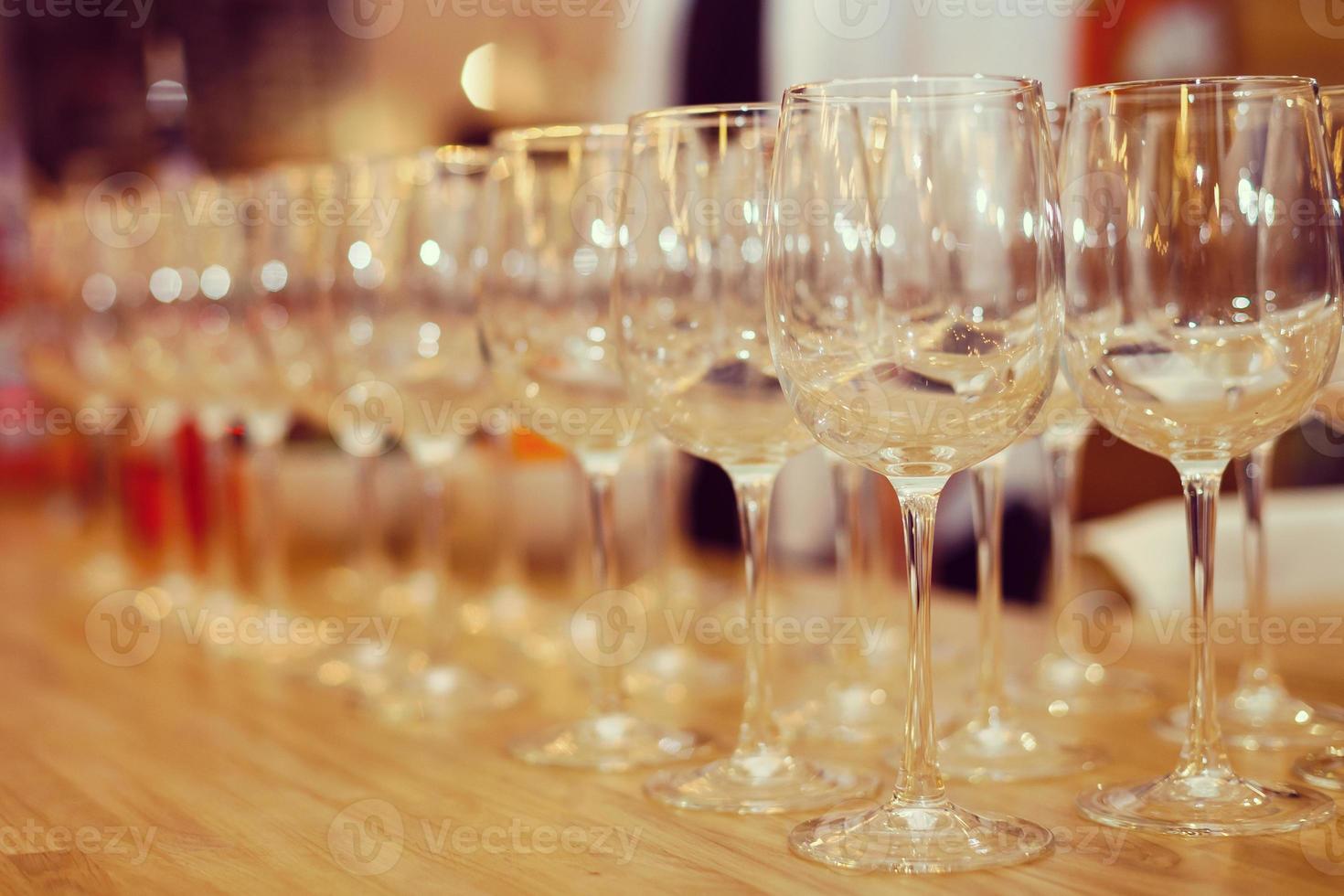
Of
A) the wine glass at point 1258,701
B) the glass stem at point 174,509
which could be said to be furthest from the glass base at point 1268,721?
the glass stem at point 174,509

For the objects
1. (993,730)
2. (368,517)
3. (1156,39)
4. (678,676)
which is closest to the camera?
(993,730)

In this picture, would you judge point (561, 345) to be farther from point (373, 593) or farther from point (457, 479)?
point (457, 479)

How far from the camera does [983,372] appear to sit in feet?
2.04

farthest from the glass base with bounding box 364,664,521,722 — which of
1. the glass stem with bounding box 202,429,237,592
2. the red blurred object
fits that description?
the red blurred object

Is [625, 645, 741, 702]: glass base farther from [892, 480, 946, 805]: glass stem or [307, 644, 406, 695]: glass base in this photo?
[892, 480, 946, 805]: glass stem

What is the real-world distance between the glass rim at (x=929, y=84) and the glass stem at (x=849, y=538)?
44 cm

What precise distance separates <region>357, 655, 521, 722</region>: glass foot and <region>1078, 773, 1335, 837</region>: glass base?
0.41 metres

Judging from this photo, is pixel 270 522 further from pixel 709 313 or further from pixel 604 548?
pixel 709 313

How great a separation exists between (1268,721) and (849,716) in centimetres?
23

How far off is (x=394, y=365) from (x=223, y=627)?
0.40 meters

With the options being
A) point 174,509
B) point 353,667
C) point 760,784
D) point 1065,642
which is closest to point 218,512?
Answer: point 174,509

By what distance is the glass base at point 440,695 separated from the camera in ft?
3.25

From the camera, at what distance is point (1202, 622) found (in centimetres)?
71

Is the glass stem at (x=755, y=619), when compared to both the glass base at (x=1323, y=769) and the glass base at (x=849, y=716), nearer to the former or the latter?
the glass base at (x=849, y=716)
